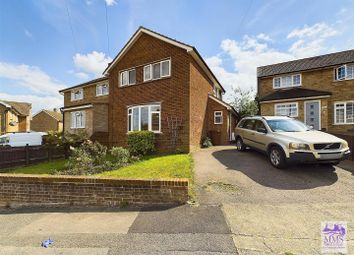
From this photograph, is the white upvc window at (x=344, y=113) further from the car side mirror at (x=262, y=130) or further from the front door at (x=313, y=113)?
the car side mirror at (x=262, y=130)

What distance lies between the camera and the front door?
16906 mm

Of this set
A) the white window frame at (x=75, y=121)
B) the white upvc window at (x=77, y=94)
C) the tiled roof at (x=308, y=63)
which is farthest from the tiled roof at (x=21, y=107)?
the tiled roof at (x=308, y=63)

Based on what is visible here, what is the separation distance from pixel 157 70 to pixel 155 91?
1492mm

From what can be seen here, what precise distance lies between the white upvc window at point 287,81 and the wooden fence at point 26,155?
19633 mm

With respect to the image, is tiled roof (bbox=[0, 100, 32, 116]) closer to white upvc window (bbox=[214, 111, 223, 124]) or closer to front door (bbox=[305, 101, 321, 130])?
white upvc window (bbox=[214, 111, 223, 124])

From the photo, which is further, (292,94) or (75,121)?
(75,121)

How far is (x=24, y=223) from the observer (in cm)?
479

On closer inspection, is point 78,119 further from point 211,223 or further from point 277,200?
point 277,200

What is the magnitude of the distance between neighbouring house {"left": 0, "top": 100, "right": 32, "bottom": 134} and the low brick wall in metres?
35.0

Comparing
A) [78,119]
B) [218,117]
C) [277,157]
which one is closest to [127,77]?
[218,117]

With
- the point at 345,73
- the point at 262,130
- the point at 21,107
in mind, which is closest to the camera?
the point at 262,130

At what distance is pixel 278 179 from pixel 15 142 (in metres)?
22.1

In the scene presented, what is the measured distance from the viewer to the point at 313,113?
1711 centimetres

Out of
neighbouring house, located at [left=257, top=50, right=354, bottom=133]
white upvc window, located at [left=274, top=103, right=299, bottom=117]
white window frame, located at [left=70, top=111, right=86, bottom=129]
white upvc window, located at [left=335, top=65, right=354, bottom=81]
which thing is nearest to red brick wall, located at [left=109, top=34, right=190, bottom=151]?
white window frame, located at [left=70, top=111, right=86, bottom=129]
